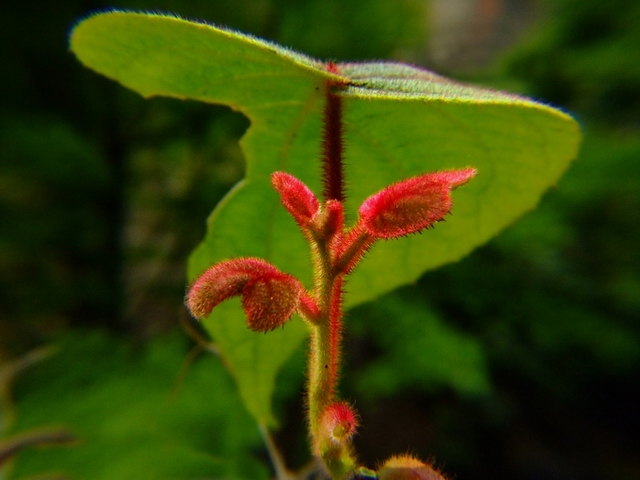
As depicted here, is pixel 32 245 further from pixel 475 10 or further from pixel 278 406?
pixel 475 10

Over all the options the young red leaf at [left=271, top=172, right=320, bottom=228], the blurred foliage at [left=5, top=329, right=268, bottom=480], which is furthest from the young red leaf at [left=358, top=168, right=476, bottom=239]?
the blurred foliage at [left=5, top=329, right=268, bottom=480]

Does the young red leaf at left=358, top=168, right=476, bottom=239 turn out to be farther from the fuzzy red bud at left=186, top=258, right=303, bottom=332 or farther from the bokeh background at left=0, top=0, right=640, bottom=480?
the bokeh background at left=0, top=0, right=640, bottom=480

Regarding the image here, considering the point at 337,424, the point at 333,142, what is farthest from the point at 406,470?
the point at 333,142

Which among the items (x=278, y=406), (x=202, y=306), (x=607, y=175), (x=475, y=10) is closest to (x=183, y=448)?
(x=278, y=406)

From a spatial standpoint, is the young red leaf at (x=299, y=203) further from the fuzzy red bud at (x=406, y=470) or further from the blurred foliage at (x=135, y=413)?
the blurred foliage at (x=135, y=413)

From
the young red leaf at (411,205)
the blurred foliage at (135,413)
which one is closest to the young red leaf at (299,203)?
the young red leaf at (411,205)

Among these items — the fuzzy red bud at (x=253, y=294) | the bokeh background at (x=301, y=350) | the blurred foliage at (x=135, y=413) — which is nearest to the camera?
the fuzzy red bud at (x=253, y=294)

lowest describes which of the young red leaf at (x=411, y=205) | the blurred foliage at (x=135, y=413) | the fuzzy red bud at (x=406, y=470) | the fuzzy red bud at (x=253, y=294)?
the blurred foliage at (x=135, y=413)

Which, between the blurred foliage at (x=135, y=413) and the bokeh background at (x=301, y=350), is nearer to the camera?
the blurred foliage at (x=135, y=413)

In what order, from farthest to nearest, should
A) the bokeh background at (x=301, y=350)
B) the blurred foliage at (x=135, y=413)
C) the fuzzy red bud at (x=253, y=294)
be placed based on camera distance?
the bokeh background at (x=301, y=350) < the blurred foliage at (x=135, y=413) < the fuzzy red bud at (x=253, y=294)
